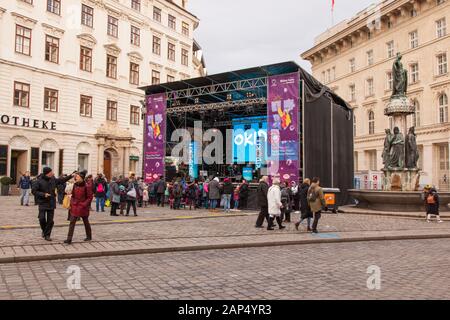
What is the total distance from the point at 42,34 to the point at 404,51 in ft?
107

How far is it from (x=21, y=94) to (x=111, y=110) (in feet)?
27.3

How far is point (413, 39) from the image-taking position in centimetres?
4112

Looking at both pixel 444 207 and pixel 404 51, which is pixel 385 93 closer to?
pixel 404 51

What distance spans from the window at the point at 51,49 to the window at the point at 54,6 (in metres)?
2.02

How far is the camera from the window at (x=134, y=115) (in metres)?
39.0

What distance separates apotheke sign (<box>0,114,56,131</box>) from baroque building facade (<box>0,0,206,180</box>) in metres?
0.07

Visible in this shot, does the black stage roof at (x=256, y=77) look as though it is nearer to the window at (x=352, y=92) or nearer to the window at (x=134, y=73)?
the window at (x=134, y=73)

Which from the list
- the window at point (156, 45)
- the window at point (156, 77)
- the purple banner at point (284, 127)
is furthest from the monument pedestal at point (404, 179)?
the window at point (156, 45)

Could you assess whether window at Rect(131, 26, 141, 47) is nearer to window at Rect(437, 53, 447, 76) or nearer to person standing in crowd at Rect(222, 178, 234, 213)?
person standing in crowd at Rect(222, 178, 234, 213)

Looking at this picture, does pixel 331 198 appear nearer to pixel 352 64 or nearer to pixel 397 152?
pixel 397 152

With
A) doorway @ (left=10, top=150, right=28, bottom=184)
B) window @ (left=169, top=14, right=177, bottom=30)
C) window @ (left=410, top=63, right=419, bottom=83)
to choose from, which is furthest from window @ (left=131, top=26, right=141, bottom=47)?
window @ (left=410, top=63, right=419, bottom=83)

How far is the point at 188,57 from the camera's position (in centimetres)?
4600

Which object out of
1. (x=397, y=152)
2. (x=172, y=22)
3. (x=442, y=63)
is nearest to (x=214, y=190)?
(x=397, y=152)
